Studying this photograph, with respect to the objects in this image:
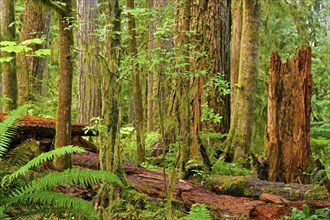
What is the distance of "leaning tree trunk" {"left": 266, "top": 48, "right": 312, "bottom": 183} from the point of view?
21.1 ft

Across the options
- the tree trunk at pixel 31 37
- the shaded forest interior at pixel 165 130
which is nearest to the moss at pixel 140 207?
the shaded forest interior at pixel 165 130

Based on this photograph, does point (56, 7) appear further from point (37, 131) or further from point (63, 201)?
point (63, 201)

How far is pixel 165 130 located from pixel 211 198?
136cm

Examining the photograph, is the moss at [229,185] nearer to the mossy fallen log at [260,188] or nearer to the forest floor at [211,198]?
the mossy fallen log at [260,188]

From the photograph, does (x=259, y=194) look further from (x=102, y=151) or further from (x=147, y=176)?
(x=102, y=151)

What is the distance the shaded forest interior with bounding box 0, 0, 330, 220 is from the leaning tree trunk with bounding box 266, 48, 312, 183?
1 centimetres

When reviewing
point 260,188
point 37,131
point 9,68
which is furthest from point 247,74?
point 9,68

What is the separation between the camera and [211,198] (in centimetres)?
545

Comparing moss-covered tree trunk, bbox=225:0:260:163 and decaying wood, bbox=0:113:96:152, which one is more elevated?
moss-covered tree trunk, bbox=225:0:260:163

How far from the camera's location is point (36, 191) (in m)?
3.94

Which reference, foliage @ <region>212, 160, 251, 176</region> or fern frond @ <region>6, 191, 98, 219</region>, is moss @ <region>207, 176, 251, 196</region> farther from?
fern frond @ <region>6, 191, 98, 219</region>

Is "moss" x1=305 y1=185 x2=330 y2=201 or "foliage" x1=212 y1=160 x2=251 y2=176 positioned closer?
"moss" x1=305 y1=185 x2=330 y2=201

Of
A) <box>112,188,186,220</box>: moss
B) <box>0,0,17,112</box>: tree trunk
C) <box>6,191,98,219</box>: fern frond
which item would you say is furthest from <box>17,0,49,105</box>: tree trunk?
<box>6,191,98,219</box>: fern frond

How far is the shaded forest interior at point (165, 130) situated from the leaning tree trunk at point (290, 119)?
1 centimetres
